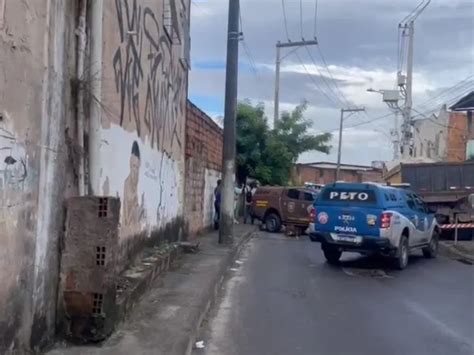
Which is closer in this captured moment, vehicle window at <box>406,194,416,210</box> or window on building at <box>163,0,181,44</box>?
window on building at <box>163,0,181,44</box>

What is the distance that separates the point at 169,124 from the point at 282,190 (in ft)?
43.6

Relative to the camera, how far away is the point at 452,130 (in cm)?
4106

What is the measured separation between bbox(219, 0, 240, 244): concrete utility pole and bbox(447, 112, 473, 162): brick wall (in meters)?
27.2

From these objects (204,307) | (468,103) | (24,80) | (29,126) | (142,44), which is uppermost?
(468,103)

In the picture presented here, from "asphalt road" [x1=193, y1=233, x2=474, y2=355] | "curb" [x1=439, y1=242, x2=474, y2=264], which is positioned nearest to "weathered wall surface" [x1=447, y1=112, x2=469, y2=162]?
"curb" [x1=439, y1=242, x2=474, y2=264]

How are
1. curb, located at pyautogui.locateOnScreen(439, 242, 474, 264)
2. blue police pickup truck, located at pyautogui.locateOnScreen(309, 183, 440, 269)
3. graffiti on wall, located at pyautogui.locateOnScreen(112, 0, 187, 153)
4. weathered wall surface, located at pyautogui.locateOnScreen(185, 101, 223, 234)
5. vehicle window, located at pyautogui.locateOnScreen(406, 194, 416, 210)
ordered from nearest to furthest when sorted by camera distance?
graffiti on wall, located at pyautogui.locateOnScreen(112, 0, 187, 153) < blue police pickup truck, located at pyautogui.locateOnScreen(309, 183, 440, 269) < vehicle window, located at pyautogui.locateOnScreen(406, 194, 416, 210) < curb, located at pyautogui.locateOnScreen(439, 242, 474, 264) < weathered wall surface, located at pyautogui.locateOnScreen(185, 101, 223, 234)

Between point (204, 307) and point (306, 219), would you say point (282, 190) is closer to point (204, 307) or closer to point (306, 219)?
point (306, 219)

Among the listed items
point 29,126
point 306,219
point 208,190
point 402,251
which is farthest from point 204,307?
point 306,219

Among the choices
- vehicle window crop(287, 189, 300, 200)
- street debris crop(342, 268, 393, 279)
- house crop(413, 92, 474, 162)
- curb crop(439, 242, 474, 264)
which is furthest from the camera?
house crop(413, 92, 474, 162)

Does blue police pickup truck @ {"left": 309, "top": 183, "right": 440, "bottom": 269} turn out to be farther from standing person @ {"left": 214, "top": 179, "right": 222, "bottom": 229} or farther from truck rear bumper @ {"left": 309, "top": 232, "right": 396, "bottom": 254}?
standing person @ {"left": 214, "top": 179, "right": 222, "bottom": 229}

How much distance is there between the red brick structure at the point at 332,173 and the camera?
73812mm

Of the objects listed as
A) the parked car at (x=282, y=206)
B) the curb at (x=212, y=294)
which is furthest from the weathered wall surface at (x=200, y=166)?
the parked car at (x=282, y=206)

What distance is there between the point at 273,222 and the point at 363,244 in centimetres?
1277

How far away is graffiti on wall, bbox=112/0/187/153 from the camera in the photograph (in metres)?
8.88
